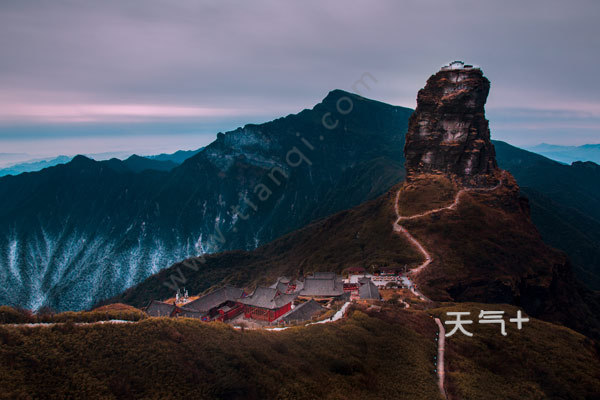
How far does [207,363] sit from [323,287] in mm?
35835

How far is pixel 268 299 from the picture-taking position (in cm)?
5256

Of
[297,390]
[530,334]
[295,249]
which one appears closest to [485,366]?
[530,334]

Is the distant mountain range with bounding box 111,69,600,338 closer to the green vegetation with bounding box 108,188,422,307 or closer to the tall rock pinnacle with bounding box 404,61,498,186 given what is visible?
the tall rock pinnacle with bounding box 404,61,498,186

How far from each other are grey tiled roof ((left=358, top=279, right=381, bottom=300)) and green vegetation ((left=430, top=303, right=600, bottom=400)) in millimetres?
13969

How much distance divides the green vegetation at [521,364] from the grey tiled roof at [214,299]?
35289 millimetres

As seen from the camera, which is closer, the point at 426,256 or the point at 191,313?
the point at 191,313

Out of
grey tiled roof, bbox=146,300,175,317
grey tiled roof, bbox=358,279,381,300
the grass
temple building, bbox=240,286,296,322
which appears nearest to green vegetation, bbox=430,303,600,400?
grey tiled roof, bbox=358,279,381,300

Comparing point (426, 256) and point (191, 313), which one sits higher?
point (426, 256)

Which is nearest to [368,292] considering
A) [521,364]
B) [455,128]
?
[521,364]

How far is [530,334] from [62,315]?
45.3m

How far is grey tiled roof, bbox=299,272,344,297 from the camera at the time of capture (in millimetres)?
55719

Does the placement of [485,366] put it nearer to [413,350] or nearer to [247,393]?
[413,350]

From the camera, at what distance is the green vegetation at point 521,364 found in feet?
92.8

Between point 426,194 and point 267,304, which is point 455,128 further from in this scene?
point 267,304
